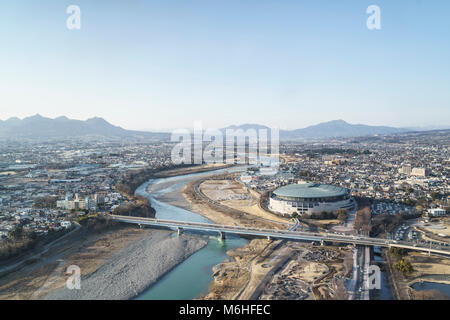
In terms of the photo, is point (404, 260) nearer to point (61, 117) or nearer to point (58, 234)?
point (58, 234)

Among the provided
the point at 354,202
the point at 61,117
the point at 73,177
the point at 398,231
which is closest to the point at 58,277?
the point at 398,231

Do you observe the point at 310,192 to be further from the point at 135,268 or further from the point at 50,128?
the point at 50,128

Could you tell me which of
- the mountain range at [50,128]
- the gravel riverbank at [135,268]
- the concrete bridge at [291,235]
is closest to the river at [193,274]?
the gravel riverbank at [135,268]

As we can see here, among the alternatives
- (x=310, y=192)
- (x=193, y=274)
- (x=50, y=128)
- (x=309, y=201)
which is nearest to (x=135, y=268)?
(x=193, y=274)

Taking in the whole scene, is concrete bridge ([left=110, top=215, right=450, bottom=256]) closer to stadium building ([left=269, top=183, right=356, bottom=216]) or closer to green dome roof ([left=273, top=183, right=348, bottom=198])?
stadium building ([left=269, top=183, right=356, bottom=216])

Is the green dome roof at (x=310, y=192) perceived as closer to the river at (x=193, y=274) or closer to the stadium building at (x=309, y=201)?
the stadium building at (x=309, y=201)

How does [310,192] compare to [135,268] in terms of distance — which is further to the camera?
[310,192]

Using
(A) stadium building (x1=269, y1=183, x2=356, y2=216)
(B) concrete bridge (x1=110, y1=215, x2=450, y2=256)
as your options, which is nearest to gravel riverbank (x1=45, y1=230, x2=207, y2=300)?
(B) concrete bridge (x1=110, y1=215, x2=450, y2=256)
